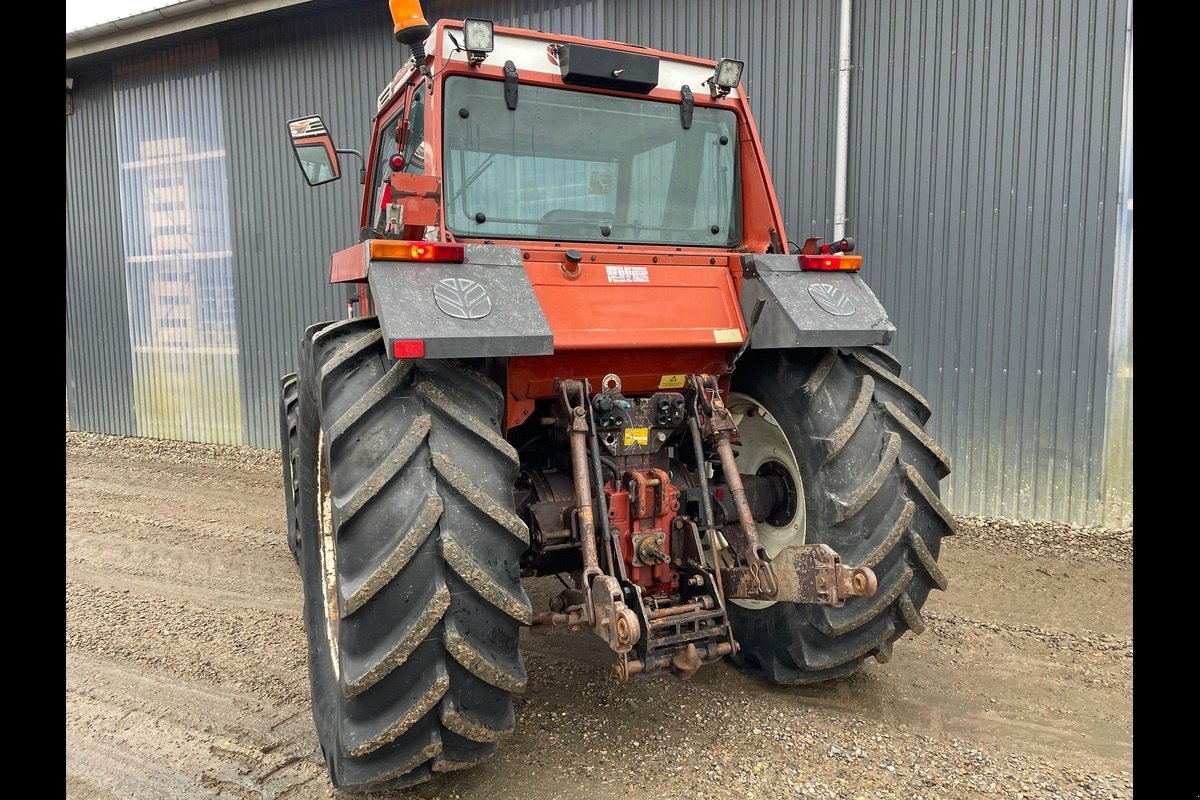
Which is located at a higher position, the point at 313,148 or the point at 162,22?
the point at 162,22

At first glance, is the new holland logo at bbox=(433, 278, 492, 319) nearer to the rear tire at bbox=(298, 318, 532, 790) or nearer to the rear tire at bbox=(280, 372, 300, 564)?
the rear tire at bbox=(298, 318, 532, 790)

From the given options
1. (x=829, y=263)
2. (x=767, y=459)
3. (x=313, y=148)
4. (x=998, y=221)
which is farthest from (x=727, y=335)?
(x=998, y=221)

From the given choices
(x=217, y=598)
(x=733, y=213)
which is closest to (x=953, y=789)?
(x=733, y=213)

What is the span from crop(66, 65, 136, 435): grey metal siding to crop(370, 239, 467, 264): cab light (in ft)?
29.6

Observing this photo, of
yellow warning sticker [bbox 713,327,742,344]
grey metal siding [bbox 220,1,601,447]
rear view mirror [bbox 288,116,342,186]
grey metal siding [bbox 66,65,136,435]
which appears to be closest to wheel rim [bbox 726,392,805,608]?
yellow warning sticker [bbox 713,327,742,344]

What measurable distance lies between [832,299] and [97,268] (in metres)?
10.1

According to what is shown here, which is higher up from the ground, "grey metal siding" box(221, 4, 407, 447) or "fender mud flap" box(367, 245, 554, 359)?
"grey metal siding" box(221, 4, 407, 447)

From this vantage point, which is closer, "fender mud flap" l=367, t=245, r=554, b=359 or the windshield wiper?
"fender mud flap" l=367, t=245, r=554, b=359

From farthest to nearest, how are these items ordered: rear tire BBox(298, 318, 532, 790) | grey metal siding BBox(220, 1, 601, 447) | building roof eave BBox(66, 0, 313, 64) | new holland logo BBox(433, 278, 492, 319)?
building roof eave BBox(66, 0, 313, 64), grey metal siding BBox(220, 1, 601, 447), new holland logo BBox(433, 278, 492, 319), rear tire BBox(298, 318, 532, 790)

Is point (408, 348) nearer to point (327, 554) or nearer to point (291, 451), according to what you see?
point (327, 554)

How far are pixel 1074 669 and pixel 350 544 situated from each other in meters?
3.15

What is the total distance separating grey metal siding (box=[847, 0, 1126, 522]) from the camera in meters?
5.18

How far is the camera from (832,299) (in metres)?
2.98

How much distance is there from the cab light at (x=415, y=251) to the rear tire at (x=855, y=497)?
52.5 inches
